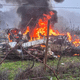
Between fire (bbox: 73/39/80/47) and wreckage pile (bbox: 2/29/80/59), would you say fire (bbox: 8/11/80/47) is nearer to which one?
fire (bbox: 73/39/80/47)

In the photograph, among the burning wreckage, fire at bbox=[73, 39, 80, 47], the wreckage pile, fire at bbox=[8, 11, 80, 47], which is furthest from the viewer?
fire at bbox=[8, 11, 80, 47]

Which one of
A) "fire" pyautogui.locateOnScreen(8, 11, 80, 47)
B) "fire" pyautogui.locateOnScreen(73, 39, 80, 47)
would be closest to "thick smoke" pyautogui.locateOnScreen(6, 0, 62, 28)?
"fire" pyautogui.locateOnScreen(8, 11, 80, 47)

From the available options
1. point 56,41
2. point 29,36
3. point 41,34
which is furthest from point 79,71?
point 29,36

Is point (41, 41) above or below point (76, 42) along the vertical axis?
above

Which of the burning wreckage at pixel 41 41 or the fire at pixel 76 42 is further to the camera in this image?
the fire at pixel 76 42

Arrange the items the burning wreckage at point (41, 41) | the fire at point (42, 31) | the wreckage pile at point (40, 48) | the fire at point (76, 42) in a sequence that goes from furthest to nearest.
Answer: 1. the fire at point (42, 31)
2. the fire at point (76, 42)
3. the burning wreckage at point (41, 41)
4. the wreckage pile at point (40, 48)

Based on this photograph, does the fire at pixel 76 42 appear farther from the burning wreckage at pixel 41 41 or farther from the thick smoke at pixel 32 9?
the thick smoke at pixel 32 9

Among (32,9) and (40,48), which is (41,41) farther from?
(32,9)

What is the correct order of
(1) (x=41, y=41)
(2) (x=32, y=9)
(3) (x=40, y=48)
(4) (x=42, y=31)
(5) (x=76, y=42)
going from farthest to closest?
(4) (x=42, y=31), (5) (x=76, y=42), (2) (x=32, y=9), (1) (x=41, y=41), (3) (x=40, y=48)

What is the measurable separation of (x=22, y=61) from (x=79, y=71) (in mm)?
3452

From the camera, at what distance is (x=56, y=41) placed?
22.7ft

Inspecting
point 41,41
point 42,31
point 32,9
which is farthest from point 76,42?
point 32,9

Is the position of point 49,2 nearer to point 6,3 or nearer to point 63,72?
point 6,3

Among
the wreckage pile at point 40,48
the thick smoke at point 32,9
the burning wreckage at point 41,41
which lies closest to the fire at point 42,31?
the burning wreckage at point 41,41
